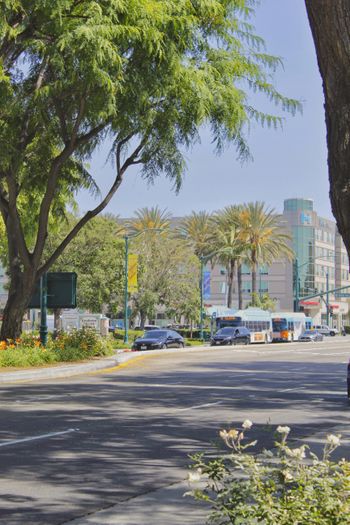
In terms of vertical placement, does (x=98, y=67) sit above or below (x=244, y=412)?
above

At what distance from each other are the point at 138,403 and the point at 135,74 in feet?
32.6

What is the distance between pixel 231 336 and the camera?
5938 cm

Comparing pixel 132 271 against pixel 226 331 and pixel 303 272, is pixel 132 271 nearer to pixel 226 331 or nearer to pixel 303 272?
pixel 226 331

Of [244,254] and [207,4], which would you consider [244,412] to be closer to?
[207,4]

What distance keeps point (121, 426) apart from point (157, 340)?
36.1 m

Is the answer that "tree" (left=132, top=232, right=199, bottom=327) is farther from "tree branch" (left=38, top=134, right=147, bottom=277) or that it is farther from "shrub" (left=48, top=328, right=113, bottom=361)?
"tree branch" (left=38, top=134, right=147, bottom=277)

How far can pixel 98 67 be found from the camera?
19922mm

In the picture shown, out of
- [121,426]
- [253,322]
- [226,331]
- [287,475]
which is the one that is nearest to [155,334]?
[226,331]

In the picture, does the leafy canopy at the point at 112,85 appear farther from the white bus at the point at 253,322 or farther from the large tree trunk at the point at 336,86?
the white bus at the point at 253,322

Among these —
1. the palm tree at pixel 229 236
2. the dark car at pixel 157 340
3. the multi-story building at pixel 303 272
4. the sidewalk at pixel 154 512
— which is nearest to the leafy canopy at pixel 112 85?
the sidewalk at pixel 154 512

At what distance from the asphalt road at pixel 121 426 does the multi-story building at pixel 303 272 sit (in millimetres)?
95659

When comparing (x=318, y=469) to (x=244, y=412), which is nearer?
(x=318, y=469)

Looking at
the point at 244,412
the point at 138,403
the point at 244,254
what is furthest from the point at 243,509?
the point at 244,254

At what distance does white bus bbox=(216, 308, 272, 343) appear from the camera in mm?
66875
